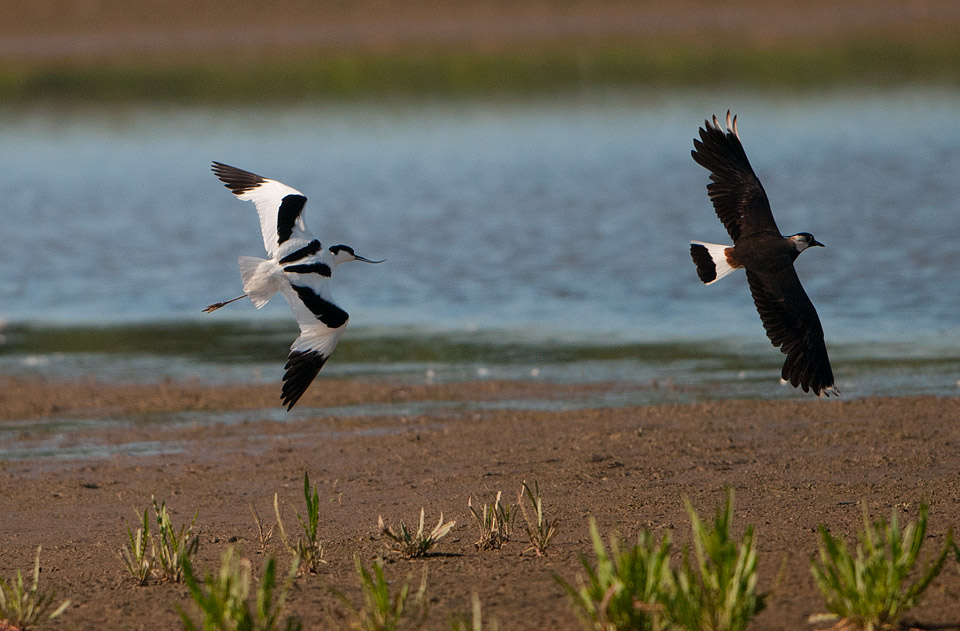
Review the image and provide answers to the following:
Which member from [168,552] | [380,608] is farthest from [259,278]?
[380,608]

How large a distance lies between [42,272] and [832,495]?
11.5 meters

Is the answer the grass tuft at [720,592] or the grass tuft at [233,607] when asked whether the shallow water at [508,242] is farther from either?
the grass tuft at [233,607]

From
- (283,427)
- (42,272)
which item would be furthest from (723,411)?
(42,272)

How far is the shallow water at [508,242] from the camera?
11297mm

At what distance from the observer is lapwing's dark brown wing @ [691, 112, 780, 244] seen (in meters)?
7.69

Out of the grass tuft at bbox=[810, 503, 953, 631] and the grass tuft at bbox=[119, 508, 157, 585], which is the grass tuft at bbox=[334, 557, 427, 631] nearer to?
the grass tuft at bbox=[119, 508, 157, 585]

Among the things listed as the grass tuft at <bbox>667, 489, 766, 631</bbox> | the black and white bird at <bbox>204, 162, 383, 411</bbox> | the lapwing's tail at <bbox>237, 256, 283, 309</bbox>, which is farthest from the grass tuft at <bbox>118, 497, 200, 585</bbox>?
the grass tuft at <bbox>667, 489, 766, 631</bbox>

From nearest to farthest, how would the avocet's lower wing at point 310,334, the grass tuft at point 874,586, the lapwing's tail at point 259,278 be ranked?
the grass tuft at point 874,586 < the avocet's lower wing at point 310,334 < the lapwing's tail at point 259,278

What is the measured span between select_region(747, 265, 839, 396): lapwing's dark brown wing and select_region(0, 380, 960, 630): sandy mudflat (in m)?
0.56

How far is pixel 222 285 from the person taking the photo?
14.6 meters

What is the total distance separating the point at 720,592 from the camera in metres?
4.55

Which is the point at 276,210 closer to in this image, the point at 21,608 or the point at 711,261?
the point at 711,261

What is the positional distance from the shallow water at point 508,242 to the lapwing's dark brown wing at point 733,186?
2.27 metres

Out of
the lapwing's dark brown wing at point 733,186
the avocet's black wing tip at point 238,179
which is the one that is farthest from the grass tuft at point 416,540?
the avocet's black wing tip at point 238,179
